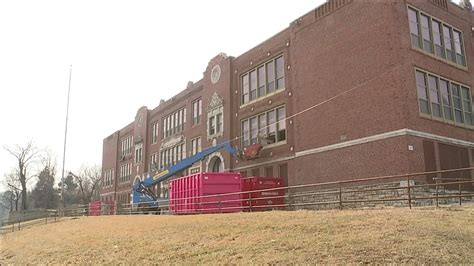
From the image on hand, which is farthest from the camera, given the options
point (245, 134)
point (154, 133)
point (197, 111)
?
point (154, 133)

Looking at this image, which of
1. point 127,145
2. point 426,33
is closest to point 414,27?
point 426,33

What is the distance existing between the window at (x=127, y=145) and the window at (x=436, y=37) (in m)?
45.0

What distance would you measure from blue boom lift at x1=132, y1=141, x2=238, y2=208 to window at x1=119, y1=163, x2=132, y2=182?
2091 cm

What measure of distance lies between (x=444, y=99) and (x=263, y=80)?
12.8 metres

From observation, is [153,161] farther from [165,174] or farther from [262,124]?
[262,124]

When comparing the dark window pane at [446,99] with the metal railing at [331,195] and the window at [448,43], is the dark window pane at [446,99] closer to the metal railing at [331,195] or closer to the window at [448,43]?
the window at [448,43]

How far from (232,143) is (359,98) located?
13363 mm

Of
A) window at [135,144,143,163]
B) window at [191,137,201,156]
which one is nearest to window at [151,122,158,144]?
window at [135,144,143,163]

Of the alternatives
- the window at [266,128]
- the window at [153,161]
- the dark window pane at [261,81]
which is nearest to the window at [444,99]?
the window at [266,128]

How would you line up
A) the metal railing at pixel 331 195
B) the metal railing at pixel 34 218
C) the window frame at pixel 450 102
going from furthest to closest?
the metal railing at pixel 34 218 → the window frame at pixel 450 102 → the metal railing at pixel 331 195

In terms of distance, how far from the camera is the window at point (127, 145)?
208 ft

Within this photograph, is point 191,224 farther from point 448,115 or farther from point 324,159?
point 448,115

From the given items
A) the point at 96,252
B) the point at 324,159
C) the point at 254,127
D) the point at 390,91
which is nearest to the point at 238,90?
the point at 254,127

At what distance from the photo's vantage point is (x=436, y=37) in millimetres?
26969
